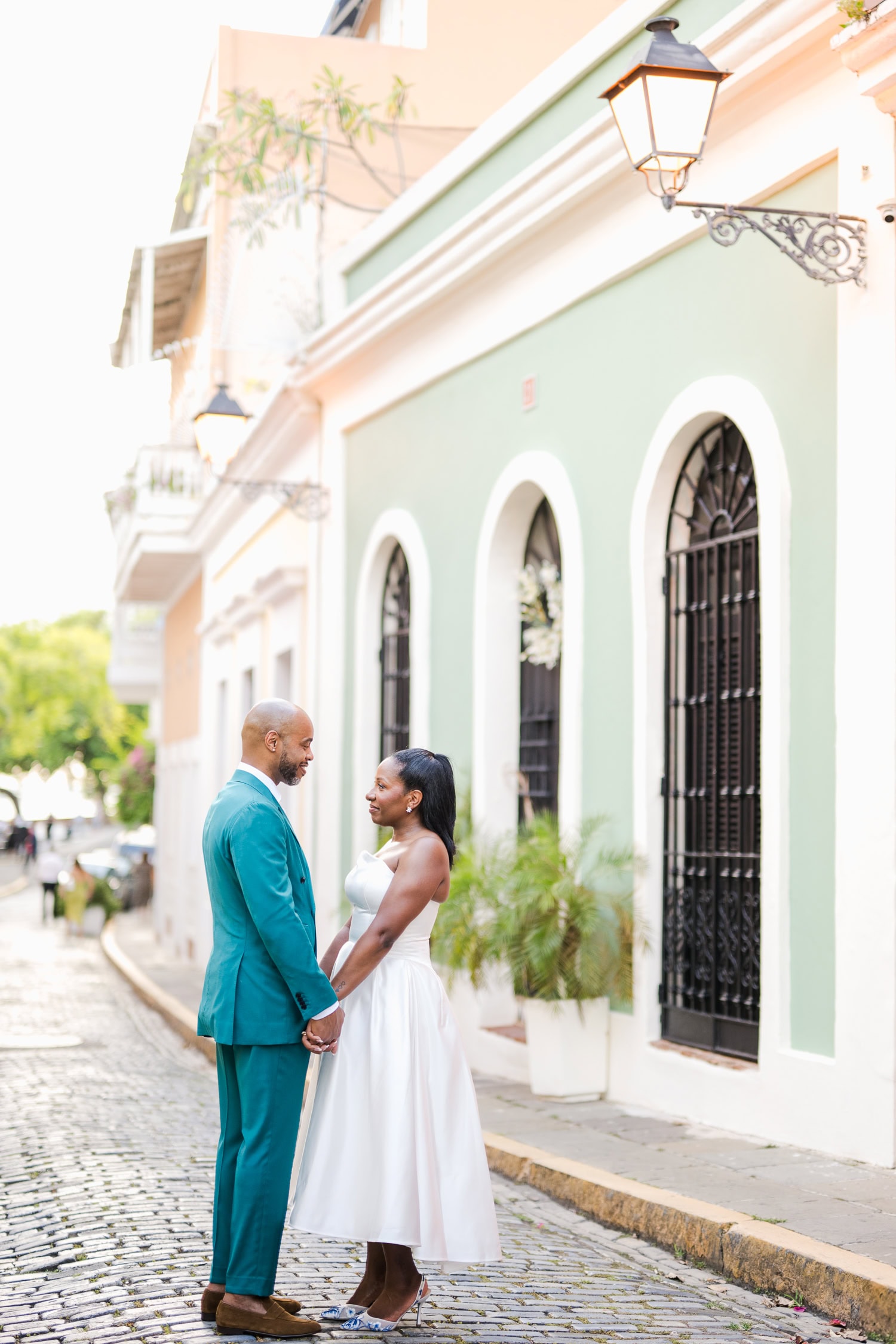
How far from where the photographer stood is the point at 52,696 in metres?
61.5

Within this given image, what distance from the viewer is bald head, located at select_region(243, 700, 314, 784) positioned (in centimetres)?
445

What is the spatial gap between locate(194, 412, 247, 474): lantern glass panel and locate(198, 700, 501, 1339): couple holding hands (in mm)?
9399

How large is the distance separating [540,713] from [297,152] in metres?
5.77

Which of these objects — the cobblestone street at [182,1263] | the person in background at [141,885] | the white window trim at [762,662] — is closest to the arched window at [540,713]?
the white window trim at [762,662]

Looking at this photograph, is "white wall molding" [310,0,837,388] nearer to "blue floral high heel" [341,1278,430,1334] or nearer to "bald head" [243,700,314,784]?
"bald head" [243,700,314,784]

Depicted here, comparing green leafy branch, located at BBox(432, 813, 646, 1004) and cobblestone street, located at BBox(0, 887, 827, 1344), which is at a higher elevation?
green leafy branch, located at BBox(432, 813, 646, 1004)

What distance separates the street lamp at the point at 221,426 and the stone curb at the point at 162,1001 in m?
4.83

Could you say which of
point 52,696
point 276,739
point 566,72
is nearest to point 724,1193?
point 276,739

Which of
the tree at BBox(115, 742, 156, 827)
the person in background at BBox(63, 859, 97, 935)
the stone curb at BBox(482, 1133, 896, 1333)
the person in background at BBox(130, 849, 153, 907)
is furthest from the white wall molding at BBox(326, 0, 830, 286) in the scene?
the tree at BBox(115, 742, 156, 827)

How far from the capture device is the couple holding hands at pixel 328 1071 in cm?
420

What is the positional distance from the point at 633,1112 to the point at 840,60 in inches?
190

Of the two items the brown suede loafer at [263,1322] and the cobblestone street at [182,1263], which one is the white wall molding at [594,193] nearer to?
the cobblestone street at [182,1263]

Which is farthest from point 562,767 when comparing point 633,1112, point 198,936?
point 198,936

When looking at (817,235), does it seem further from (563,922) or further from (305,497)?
(305,497)
